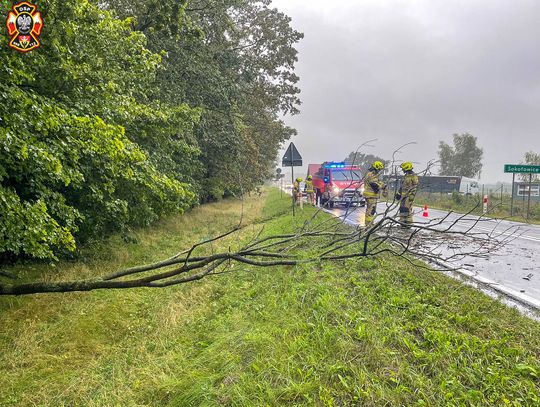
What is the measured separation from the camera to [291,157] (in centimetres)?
1251

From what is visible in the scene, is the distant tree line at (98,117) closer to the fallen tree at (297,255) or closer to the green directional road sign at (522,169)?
the fallen tree at (297,255)

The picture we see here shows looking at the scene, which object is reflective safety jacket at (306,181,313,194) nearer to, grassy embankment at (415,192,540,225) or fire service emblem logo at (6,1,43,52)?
grassy embankment at (415,192,540,225)

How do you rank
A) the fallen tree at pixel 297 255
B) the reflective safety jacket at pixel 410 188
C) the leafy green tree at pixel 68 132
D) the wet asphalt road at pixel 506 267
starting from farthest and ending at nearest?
1. the wet asphalt road at pixel 506 267
2. the leafy green tree at pixel 68 132
3. the reflective safety jacket at pixel 410 188
4. the fallen tree at pixel 297 255

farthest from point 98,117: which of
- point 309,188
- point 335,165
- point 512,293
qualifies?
point 309,188

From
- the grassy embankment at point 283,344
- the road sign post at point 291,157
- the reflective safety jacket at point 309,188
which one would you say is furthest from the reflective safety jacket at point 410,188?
the reflective safety jacket at point 309,188

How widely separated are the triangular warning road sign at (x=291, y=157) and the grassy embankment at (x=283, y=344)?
301 inches

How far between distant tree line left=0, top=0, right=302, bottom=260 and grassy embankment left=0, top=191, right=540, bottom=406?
4.08 feet

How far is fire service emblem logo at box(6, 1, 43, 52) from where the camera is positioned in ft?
12.2

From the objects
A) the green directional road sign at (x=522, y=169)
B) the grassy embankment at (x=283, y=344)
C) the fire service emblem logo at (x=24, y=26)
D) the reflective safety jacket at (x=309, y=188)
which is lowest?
the grassy embankment at (x=283, y=344)

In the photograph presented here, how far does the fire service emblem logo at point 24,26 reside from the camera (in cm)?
371

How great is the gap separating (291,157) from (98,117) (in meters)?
9.00

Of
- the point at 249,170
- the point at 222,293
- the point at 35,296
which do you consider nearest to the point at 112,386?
the point at 222,293

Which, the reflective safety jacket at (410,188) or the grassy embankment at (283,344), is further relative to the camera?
the reflective safety jacket at (410,188)

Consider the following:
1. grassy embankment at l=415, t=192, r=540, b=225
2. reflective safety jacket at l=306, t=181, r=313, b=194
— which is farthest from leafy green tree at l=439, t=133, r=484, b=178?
reflective safety jacket at l=306, t=181, r=313, b=194
